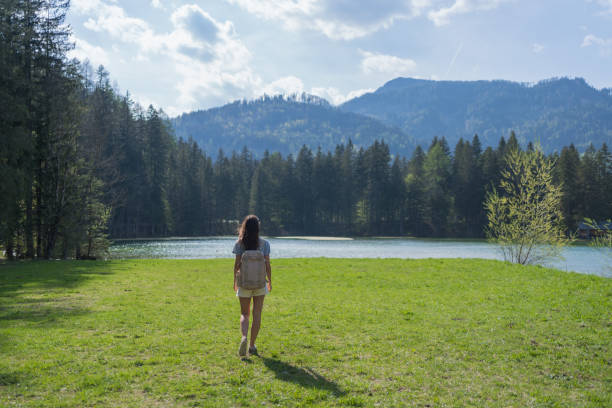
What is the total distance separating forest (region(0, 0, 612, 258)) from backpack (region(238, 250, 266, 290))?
22.8m

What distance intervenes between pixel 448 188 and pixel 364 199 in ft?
66.1

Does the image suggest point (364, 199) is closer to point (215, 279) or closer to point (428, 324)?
point (215, 279)

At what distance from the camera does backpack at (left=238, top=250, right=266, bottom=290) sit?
24.4 ft

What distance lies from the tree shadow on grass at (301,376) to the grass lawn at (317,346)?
3cm

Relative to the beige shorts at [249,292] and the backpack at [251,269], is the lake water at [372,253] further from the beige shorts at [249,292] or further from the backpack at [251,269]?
the backpack at [251,269]

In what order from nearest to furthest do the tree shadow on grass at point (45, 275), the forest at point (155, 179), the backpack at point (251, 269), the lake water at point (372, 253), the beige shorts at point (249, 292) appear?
1. the backpack at point (251, 269)
2. the beige shorts at point (249, 292)
3. the tree shadow on grass at point (45, 275)
4. the forest at point (155, 179)
5. the lake water at point (372, 253)

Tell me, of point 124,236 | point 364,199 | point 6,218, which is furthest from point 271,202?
point 6,218

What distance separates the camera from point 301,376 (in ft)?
21.6

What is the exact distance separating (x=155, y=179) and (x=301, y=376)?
81.0 m

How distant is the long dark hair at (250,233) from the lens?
7484 mm

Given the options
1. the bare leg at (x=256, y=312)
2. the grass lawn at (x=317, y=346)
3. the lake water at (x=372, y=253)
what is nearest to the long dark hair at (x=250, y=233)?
the bare leg at (x=256, y=312)

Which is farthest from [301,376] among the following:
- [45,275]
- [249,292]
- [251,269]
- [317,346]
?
[45,275]

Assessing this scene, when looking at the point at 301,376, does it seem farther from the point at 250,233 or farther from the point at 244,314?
the point at 250,233

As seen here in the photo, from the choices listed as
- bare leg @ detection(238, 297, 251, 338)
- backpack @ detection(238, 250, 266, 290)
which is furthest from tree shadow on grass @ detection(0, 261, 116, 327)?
backpack @ detection(238, 250, 266, 290)
